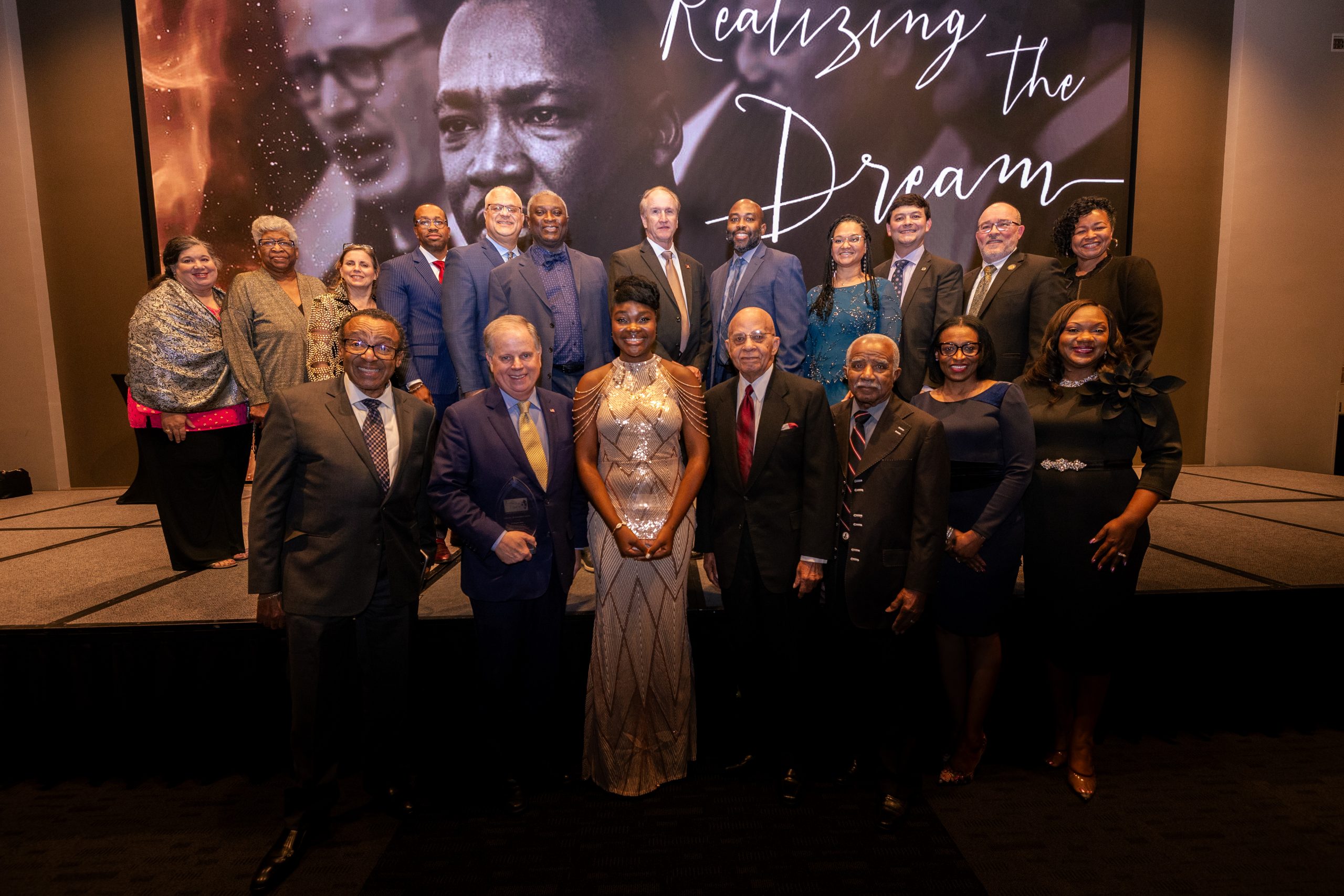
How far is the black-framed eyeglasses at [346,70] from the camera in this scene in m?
5.61

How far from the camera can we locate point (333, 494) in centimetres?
206

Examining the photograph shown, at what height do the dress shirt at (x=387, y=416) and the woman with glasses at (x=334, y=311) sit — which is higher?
the woman with glasses at (x=334, y=311)

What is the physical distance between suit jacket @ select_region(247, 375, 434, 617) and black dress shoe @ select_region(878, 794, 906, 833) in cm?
179

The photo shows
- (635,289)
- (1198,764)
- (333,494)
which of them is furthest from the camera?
(1198,764)

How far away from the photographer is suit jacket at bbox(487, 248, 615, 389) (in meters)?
3.19

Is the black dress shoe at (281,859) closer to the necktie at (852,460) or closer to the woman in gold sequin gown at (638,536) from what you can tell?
the woman in gold sequin gown at (638,536)

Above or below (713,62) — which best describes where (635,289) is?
below

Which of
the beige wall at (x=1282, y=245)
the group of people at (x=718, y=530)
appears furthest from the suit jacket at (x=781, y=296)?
the beige wall at (x=1282, y=245)

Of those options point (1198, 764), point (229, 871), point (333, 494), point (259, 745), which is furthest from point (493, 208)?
point (1198, 764)

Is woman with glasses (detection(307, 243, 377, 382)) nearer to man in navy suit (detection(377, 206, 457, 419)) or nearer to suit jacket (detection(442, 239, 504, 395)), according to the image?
man in navy suit (detection(377, 206, 457, 419))

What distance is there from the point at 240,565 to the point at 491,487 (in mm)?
2206

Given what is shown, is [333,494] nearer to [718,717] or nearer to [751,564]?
[751,564]

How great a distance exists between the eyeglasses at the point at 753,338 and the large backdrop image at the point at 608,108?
379 centimetres

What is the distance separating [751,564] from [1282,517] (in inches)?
157
